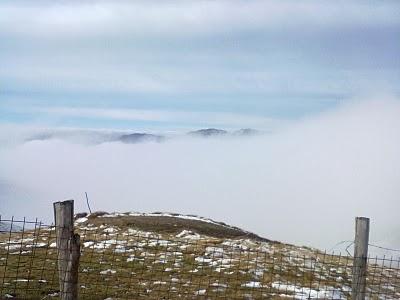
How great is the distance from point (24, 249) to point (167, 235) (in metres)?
7.18

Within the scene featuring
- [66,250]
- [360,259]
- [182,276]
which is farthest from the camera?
[182,276]

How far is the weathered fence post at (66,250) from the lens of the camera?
408 inches

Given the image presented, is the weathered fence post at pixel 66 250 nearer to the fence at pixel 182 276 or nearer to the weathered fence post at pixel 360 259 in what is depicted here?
the fence at pixel 182 276

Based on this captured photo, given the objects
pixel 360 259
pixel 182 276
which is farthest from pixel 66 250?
pixel 182 276

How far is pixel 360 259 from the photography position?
37.2 ft

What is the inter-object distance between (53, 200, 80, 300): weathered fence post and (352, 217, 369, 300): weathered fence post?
491 centimetres

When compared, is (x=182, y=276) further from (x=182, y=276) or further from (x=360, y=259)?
(x=360, y=259)

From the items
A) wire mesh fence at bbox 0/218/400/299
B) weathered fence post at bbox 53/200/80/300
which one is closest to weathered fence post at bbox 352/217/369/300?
wire mesh fence at bbox 0/218/400/299

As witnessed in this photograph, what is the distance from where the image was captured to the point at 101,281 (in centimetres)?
1761

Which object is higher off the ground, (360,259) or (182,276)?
(360,259)

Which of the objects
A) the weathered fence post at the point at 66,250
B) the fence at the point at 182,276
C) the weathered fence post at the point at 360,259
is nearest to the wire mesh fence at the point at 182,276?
the fence at the point at 182,276

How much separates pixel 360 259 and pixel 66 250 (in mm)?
5145

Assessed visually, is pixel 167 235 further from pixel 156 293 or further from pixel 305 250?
pixel 156 293

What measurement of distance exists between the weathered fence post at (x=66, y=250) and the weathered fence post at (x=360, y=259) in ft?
16.1
